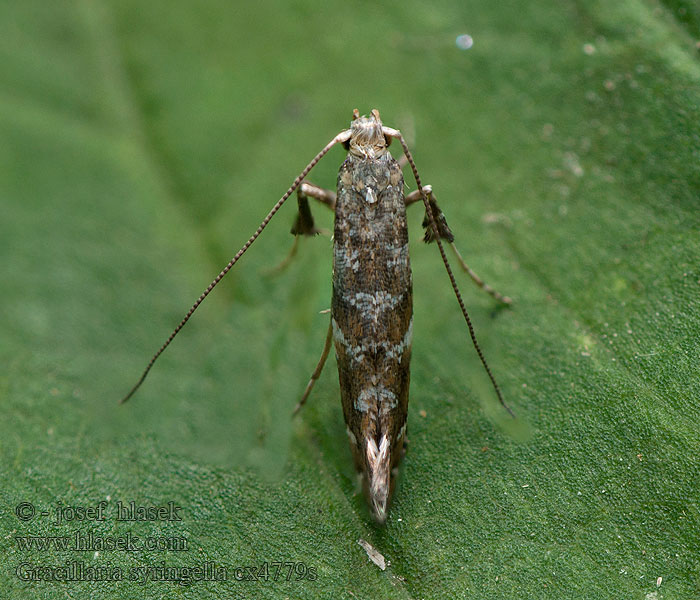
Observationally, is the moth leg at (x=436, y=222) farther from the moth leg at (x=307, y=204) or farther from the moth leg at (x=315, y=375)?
the moth leg at (x=315, y=375)

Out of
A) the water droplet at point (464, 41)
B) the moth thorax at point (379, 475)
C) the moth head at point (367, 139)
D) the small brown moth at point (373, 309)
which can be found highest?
the water droplet at point (464, 41)

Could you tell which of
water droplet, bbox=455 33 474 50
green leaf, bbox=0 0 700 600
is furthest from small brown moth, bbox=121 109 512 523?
water droplet, bbox=455 33 474 50

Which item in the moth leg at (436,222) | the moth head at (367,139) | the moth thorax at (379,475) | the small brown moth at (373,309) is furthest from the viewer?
the moth leg at (436,222)

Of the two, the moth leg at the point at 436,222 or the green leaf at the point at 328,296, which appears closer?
the green leaf at the point at 328,296

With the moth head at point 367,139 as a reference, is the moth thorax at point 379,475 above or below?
below

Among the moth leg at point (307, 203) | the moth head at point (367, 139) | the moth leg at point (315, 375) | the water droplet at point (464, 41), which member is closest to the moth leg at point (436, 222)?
the moth head at point (367, 139)

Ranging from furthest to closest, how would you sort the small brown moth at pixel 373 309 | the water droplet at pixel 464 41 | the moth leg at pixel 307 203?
the water droplet at pixel 464 41
the moth leg at pixel 307 203
the small brown moth at pixel 373 309

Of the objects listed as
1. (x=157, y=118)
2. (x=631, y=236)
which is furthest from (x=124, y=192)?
(x=631, y=236)

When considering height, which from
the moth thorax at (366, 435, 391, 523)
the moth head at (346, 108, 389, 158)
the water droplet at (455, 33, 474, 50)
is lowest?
the moth thorax at (366, 435, 391, 523)

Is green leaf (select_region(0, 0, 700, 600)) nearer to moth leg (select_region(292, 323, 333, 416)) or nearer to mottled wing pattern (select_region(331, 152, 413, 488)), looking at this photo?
moth leg (select_region(292, 323, 333, 416))

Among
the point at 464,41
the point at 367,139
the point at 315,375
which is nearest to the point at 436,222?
the point at 367,139
